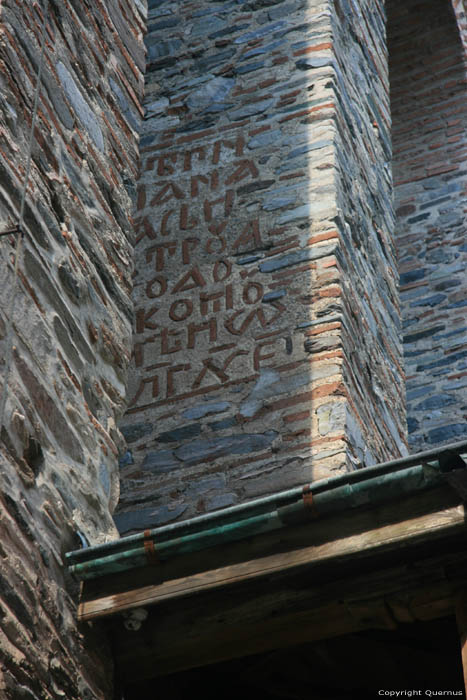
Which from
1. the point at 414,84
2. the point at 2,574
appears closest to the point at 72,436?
the point at 2,574

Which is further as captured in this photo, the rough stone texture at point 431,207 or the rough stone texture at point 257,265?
the rough stone texture at point 431,207

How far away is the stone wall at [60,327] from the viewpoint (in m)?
3.54

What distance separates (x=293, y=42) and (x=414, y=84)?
420 cm

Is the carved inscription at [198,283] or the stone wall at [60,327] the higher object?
the carved inscription at [198,283]

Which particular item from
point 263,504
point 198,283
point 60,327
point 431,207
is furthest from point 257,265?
point 431,207

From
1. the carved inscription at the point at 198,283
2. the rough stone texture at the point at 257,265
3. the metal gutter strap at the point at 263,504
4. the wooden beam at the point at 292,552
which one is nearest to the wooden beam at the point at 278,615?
the wooden beam at the point at 292,552

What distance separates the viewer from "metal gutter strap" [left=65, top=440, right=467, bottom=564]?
3.48 metres

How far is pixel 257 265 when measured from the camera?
5809mm

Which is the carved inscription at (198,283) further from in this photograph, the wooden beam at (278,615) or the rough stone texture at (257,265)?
the wooden beam at (278,615)

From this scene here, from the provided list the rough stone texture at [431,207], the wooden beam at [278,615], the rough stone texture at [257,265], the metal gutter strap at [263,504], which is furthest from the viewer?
the rough stone texture at [431,207]

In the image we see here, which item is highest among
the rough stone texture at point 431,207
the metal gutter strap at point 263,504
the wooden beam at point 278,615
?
the rough stone texture at point 431,207

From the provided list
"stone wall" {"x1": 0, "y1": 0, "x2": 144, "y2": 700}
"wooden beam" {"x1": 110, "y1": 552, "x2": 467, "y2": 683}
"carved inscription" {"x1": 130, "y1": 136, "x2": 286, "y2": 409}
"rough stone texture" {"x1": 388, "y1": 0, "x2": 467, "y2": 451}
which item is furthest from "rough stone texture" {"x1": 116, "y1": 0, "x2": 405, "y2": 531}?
"rough stone texture" {"x1": 388, "y1": 0, "x2": 467, "y2": 451}

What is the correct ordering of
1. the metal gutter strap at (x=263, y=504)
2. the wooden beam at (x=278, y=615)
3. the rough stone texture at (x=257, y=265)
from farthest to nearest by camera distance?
the rough stone texture at (x=257, y=265), the wooden beam at (x=278, y=615), the metal gutter strap at (x=263, y=504)

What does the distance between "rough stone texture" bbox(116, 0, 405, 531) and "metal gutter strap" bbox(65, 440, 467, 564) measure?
146cm
